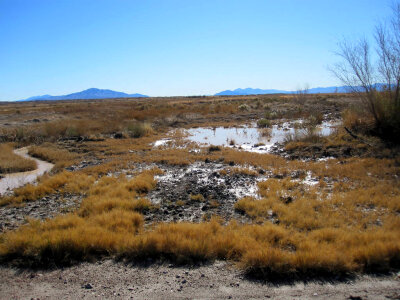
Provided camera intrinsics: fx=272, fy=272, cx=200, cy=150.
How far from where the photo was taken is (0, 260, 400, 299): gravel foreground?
11.8 ft

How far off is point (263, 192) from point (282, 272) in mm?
4016

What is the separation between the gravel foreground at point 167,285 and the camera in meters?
3.59

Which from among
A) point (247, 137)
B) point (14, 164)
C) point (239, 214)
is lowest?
point (239, 214)

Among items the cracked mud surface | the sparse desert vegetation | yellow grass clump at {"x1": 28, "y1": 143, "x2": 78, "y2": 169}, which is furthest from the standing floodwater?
yellow grass clump at {"x1": 28, "y1": 143, "x2": 78, "y2": 169}

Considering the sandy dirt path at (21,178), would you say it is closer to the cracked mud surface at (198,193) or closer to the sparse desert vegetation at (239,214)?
the sparse desert vegetation at (239,214)

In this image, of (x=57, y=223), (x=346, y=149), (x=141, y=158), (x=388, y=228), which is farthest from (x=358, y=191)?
(x=141, y=158)

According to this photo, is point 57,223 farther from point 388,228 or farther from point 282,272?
point 388,228

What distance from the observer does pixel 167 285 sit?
3.87 m

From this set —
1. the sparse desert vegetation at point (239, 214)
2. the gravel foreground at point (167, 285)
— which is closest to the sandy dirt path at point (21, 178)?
the sparse desert vegetation at point (239, 214)

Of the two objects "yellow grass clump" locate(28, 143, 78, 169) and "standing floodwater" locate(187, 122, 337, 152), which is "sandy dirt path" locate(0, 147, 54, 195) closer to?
"yellow grass clump" locate(28, 143, 78, 169)

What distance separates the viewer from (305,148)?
13477 millimetres

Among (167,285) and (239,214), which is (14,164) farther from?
(167,285)

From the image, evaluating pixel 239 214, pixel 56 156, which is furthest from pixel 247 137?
pixel 239 214

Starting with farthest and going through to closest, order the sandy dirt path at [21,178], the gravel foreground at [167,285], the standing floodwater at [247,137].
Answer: the standing floodwater at [247,137], the sandy dirt path at [21,178], the gravel foreground at [167,285]
